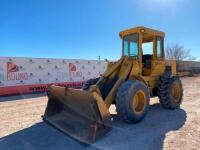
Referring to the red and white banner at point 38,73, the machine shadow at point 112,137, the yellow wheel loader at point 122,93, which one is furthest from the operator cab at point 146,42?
the red and white banner at point 38,73

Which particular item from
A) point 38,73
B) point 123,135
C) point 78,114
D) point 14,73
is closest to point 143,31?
point 78,114

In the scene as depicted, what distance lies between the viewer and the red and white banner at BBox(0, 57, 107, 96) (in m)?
15.6

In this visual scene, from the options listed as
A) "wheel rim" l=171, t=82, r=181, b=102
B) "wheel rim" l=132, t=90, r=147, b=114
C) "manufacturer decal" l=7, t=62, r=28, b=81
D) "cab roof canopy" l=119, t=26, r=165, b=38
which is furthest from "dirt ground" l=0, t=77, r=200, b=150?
"manufacturer decal" l=7, t=62, r=28, b=81

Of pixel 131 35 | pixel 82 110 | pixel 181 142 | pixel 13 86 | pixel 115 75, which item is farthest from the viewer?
pixel 13 86

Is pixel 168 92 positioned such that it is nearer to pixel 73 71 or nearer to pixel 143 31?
pixel 143 31

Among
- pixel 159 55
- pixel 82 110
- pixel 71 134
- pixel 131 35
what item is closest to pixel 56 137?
pixel 71 134

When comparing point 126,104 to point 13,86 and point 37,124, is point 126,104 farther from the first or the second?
point 13,86

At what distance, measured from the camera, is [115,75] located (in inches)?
278

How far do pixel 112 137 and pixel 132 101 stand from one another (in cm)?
122

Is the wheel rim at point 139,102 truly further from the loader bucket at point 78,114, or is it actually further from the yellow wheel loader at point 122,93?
the loader bucket at point 78,114

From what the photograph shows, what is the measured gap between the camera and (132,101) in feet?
19.4

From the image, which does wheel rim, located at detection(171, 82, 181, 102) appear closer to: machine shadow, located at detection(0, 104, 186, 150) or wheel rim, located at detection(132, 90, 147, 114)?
machine shadow, located at detection(0, 104, 186, 150)

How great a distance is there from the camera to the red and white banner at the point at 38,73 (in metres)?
15.6

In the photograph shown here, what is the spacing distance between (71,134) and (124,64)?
2973mm
